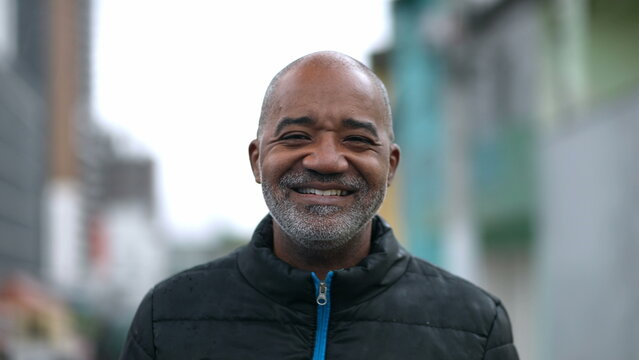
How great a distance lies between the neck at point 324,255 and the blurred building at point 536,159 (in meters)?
4.80

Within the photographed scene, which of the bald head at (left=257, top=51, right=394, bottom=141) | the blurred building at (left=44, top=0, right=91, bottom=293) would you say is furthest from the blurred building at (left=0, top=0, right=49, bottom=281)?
the bald head at (left=257, top=51, right=394, bottom=141)

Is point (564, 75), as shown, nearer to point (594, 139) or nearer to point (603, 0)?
point (603, 0)

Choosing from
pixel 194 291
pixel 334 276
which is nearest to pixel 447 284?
pixel 334 276

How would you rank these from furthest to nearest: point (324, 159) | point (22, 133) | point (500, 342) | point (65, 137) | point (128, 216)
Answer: point (128, 216) < point (65, 137) < point (22, 133) < point (500, 342) < point (324, 159)

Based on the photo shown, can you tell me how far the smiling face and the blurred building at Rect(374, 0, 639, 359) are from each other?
16.3 ft

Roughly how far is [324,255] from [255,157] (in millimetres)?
348

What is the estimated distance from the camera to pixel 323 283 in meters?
2.70

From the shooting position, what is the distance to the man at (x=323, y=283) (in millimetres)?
2684

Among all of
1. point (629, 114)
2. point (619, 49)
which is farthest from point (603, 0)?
point (629, 114)

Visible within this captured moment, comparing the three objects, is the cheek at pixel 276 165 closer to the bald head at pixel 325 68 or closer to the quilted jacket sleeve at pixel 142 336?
the bald head at pixel 325 68

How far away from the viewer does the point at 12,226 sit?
6191 centimetres

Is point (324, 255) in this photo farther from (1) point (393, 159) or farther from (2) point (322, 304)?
(1) point (393, 159)

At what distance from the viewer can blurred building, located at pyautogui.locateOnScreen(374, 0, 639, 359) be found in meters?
8.15

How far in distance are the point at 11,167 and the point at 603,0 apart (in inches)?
2163
